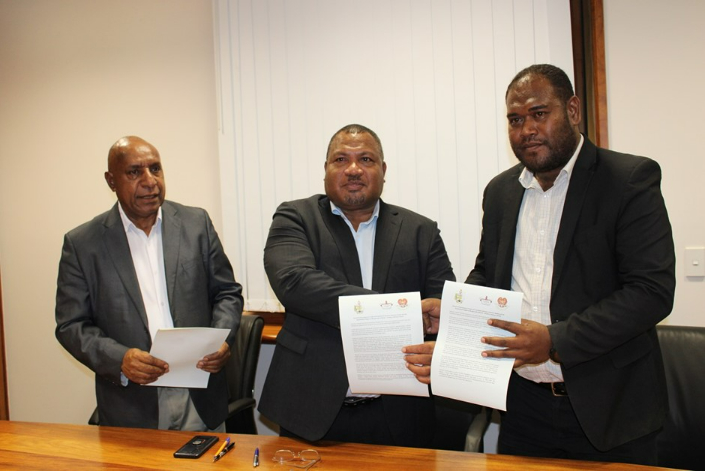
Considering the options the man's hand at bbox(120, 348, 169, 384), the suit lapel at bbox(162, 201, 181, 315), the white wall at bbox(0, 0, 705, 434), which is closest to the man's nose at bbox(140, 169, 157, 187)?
the suit lapel at bbox(162, 201, 181, 315)

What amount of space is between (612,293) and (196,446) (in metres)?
1.51

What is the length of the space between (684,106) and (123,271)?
→ 9.70 ft

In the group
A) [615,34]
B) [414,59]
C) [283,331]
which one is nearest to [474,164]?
[414,59]

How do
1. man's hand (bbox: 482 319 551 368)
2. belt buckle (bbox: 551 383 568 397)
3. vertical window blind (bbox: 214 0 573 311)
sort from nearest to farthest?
man's hand (bbox: 482 319 551 368) < belt buckle (bbox: 551 383 568 397) < vertical window blind (bbox: 214 0 573 311)

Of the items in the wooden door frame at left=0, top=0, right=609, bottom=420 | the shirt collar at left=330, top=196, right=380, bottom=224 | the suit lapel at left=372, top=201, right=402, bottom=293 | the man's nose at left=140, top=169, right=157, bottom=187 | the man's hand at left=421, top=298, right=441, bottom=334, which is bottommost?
the man's hand at left=421, top=298, right=441, bottom=334

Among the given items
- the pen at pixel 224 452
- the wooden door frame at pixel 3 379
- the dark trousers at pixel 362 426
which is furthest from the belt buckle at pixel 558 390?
the wooden door frame at pixel 3 379

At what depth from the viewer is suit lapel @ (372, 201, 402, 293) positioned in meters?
2.27

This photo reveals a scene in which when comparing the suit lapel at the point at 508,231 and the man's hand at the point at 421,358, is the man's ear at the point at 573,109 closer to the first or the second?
the suit lapel at the point at 508,231

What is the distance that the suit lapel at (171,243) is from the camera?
2.60 metres

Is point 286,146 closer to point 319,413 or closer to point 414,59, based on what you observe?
point 414,59

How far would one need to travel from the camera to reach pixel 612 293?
1.92m

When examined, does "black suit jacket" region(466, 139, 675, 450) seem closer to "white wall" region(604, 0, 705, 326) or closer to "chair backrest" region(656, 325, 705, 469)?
"chair backrest" region(656, 325, 705, 469)

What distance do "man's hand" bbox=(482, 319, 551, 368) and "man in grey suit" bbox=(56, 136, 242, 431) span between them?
1194 mm

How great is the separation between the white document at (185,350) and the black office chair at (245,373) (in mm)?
702
